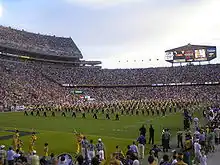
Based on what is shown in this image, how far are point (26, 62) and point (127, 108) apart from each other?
1760 inches

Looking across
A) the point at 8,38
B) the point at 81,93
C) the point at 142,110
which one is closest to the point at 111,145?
the point at 142,110

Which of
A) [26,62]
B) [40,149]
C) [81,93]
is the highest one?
[26,62]

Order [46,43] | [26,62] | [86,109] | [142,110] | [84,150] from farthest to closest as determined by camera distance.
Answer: [46,43], [26,62], [86,109], [142,110], [84,150]

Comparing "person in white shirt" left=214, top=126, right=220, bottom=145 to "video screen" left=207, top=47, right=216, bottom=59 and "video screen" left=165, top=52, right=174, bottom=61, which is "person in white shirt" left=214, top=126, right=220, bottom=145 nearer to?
"video screen" left=207, top=47, right=216, bottom=59

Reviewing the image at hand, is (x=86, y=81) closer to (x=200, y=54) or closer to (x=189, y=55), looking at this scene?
(x=189, y=55)

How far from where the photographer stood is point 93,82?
8600 cm

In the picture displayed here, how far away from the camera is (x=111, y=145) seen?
810 inches

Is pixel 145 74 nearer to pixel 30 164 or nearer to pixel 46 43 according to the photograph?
pixel 46 43

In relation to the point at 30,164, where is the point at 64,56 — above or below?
above

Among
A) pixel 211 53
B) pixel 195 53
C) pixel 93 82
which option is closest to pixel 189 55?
pixel 195 53

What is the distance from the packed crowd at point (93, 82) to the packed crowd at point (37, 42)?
372 centimetres

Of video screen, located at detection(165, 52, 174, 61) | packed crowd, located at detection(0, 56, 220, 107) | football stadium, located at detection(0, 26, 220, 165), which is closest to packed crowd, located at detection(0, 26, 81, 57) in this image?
football stadium, located at detection(0, 26, 220, 165)

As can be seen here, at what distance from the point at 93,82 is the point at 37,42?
18561mm

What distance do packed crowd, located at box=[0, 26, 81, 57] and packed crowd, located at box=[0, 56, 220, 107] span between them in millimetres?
3722
